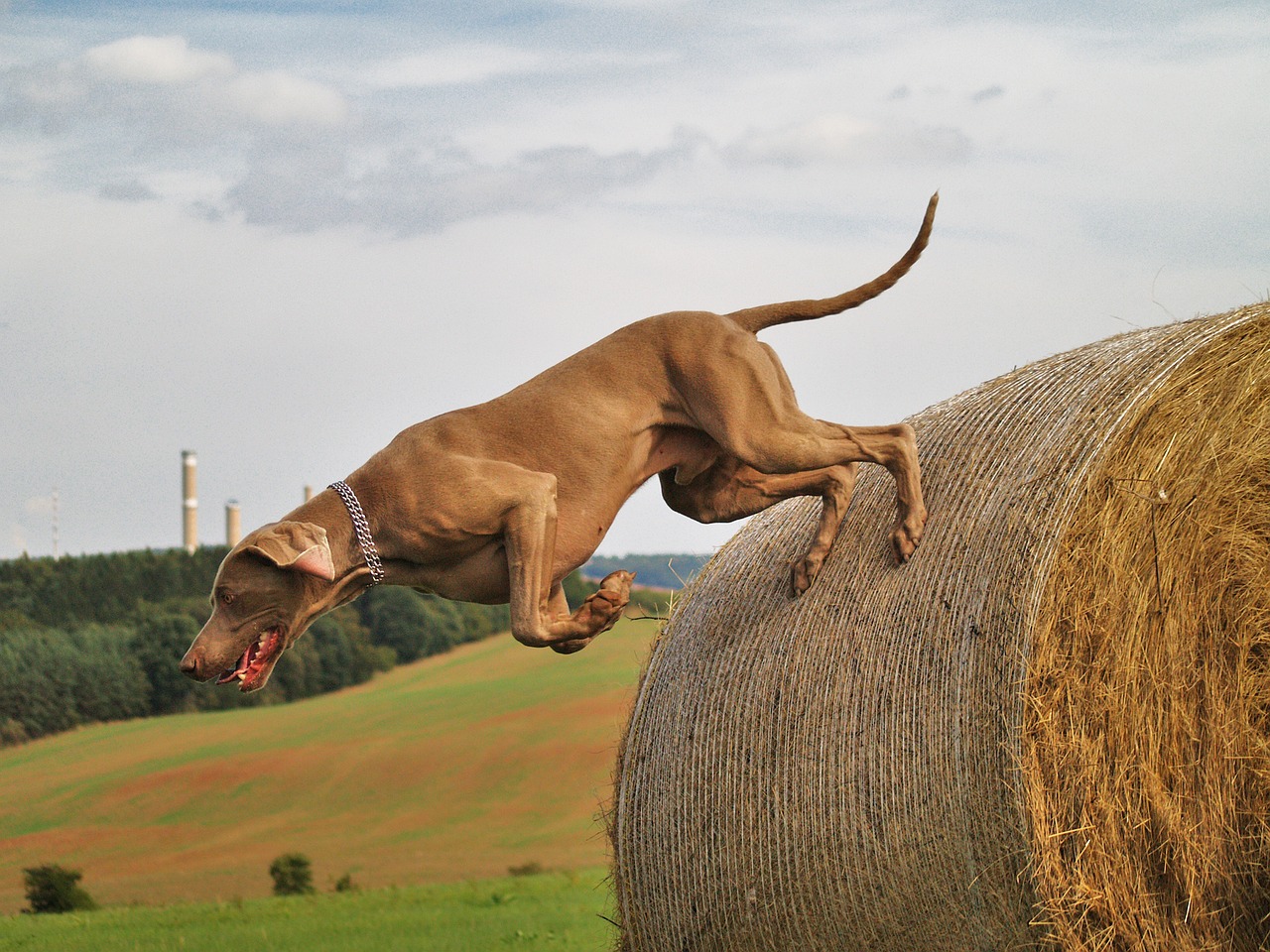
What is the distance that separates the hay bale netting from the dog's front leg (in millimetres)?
1044

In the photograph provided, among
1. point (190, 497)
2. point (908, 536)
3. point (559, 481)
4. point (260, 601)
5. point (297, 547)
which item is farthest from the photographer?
point (190, 497)

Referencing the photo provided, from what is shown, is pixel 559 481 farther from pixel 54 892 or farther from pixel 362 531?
pixel 54 892

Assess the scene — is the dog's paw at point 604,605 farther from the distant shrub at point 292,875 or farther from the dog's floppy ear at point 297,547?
the distant shrub at point 292,875

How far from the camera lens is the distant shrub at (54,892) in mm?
10242

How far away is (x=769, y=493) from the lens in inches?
225

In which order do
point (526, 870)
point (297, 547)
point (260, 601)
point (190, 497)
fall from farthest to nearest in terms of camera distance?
point (190, 497) → point (526, 870) → point (260, 601) → point (297, 547)

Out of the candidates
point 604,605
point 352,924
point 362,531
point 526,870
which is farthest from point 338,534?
point 526,870

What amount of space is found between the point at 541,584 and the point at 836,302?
5.96 ft

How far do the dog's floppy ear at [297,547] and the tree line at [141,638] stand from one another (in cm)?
1060

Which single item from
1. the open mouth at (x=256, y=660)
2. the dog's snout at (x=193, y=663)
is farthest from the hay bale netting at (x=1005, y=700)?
the dog's snout at (x=193, y=663)

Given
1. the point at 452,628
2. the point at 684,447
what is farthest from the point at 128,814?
the point at 684,447

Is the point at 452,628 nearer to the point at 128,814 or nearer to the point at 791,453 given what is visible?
the point at 128,814

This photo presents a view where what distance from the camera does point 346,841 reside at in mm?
13211

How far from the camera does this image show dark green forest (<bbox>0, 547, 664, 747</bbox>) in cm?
1460
